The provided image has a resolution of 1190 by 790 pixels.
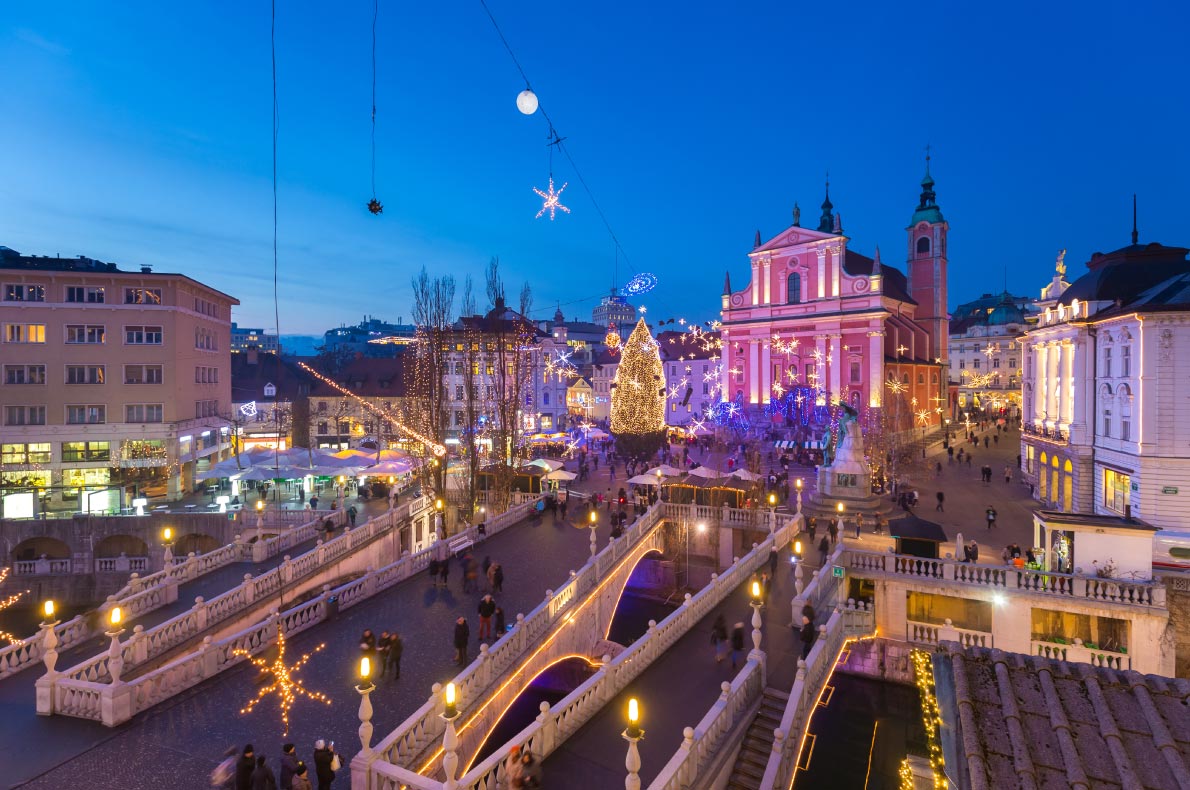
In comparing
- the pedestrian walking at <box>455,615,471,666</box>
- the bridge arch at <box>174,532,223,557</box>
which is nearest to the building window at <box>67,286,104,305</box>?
the bridge arch at <box>174,532,223,557</box>

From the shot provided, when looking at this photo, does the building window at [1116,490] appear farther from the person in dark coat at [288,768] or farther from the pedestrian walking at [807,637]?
the person in dark coat at [288,768]

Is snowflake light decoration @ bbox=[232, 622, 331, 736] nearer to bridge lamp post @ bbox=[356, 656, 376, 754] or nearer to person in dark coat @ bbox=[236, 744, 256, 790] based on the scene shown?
person in dark coat @ bbox=[236, 744, 256, 790]

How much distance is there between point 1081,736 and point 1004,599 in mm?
16728

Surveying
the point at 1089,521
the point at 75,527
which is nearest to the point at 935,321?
the point at 1089,521

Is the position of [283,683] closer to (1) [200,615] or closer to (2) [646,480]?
(1) [200,615]

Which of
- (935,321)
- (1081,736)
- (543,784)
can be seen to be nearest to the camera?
(1081,736)

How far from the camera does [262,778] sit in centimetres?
827

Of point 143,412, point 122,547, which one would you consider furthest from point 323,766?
point 143,412

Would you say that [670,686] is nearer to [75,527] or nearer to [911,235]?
[75,527]

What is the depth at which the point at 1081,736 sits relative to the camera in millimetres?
4551

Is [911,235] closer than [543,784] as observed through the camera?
No

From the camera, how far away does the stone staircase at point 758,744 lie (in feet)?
35.9

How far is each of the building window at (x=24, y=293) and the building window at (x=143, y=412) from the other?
7.12 m

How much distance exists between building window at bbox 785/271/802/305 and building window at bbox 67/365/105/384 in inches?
2103
